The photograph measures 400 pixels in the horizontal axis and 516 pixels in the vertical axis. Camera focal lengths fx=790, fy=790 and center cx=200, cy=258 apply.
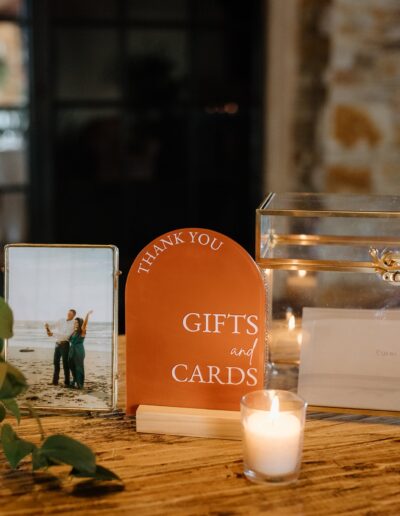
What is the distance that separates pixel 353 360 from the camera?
45.2 inches

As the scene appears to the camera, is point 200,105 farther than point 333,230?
Yes

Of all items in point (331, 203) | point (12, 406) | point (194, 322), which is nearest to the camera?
point (12, 406)

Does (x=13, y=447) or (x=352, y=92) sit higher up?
(x=352, y=92)

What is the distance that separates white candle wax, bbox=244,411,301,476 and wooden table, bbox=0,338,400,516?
0.08 ft

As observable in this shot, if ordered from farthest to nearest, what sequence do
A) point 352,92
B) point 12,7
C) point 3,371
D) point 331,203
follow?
1. point 12,7
2. point 352,92
3. point 331,203
4. point 3,371

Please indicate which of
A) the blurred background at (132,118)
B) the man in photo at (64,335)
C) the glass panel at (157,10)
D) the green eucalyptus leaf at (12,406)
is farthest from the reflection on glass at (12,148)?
the green eucalyptus leaf at (12,406)

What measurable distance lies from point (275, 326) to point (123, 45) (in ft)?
9.48

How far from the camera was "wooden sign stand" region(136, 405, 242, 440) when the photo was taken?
1.05 metres

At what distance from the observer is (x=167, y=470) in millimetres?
969

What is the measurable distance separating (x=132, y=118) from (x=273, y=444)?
3.17 metres

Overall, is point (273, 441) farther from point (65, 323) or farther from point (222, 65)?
point (222, 65)

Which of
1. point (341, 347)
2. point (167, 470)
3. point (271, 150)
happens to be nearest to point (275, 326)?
point (341, 347)

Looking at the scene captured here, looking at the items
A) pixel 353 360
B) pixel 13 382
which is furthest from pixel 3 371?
pixel 353 360

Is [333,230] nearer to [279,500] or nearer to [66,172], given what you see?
[279,500]
